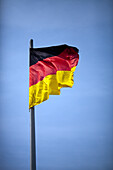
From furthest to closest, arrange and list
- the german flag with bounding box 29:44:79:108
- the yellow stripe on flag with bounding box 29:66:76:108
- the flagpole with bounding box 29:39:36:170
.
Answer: the german flag with bounding box 29:44:79:108 < the yellow stripe on flag with bounding box 29:66:76:108 < the flagpole with bounding box 29:39:36:170

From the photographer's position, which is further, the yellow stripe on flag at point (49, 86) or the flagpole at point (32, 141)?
Result: the yellow stripe on flag at point (49, 86)

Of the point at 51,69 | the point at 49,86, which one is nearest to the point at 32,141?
the point at 49,86

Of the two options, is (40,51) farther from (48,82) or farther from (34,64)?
(48,82)

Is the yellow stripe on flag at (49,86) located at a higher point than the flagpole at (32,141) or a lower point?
higher

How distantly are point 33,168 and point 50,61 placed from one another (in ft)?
16.4

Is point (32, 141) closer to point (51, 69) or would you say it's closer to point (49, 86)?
point (49, 86)

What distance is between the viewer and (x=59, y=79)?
12172mm

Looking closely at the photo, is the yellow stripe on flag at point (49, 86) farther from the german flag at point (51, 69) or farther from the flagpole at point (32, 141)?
the flagpole at point (32, 141)

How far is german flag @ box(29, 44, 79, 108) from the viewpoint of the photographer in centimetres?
1184

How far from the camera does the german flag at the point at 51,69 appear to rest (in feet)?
38.9

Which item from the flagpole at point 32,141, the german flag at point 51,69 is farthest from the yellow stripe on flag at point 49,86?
the flagpole at point 32,141

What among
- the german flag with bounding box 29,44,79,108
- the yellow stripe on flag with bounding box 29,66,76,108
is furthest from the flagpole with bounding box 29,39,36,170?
the german flag with bounding box 29,44,79,108

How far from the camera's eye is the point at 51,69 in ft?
40.0

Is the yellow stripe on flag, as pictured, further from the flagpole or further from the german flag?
the flagpole
